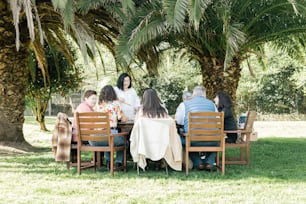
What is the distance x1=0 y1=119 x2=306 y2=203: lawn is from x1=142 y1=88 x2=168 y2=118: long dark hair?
3.26 ft

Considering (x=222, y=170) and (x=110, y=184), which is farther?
(x=222, y=170)

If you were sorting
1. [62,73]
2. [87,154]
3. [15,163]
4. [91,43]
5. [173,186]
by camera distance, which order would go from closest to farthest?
1. [173,186]
2. [15,163]
3. [91,43]
4. [87,154]
5. [62,73]

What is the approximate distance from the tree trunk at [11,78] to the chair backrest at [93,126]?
4767mm

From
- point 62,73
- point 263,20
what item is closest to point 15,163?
point 263,20

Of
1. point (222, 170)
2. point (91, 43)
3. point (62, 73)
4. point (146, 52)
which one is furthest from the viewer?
point (62, 73)

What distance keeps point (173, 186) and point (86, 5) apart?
16.6 feet

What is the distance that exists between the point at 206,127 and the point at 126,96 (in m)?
2.35

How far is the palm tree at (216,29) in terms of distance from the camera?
9.44 m

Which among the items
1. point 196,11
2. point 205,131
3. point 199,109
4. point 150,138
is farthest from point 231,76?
point 150,138

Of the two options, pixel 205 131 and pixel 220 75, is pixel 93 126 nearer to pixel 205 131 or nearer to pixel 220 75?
pixel 205 131

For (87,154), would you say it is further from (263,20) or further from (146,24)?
(263,20)

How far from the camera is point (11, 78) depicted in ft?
39.1

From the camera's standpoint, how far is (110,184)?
6.94 meters

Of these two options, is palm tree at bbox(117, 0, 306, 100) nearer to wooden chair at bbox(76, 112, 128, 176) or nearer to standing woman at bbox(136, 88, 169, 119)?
standing woman at bbox(136, 88, 169, 119)
